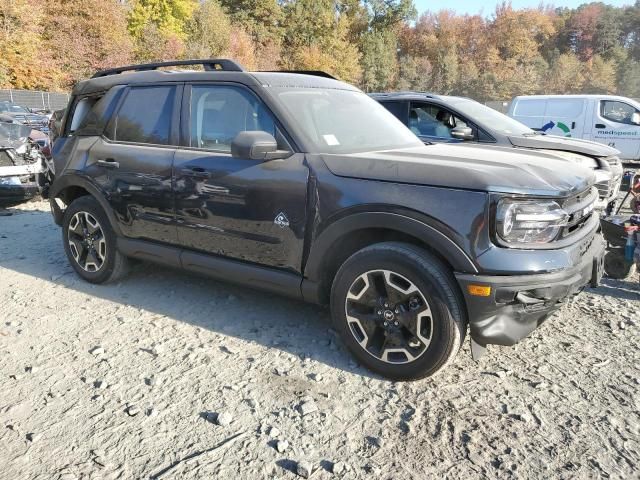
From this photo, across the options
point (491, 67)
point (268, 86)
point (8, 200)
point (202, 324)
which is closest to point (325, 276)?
point (202, 324)

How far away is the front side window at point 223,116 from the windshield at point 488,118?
4280 mm

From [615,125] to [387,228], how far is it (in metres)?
11.6

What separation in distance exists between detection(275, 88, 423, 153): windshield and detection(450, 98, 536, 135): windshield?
10.7 ft

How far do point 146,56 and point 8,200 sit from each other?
39.7 m

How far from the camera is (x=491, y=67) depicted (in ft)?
257

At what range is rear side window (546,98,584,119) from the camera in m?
12.5

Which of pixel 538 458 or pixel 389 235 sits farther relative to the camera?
pixel 389 235

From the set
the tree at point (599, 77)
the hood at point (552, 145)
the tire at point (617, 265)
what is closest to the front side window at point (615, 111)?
the hood at point (552, 145)

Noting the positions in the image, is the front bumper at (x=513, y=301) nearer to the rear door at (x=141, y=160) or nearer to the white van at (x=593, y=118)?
the rear door at (x=141, y=160)

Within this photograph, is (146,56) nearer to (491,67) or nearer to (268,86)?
(268,86)

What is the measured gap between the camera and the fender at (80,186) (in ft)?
14.5

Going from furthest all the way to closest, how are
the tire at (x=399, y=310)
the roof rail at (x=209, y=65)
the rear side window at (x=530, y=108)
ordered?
the rear side window at (x=530, y=108) < the roof rail at (x=209, y=65) < the tire at (x=399, y=310)

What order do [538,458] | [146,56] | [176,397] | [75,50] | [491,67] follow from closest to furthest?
[538,458], [176,397], [75,50], [146,56], [491,67]

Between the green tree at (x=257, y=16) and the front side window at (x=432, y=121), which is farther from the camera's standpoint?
the green tree at (x=257, y=16)
